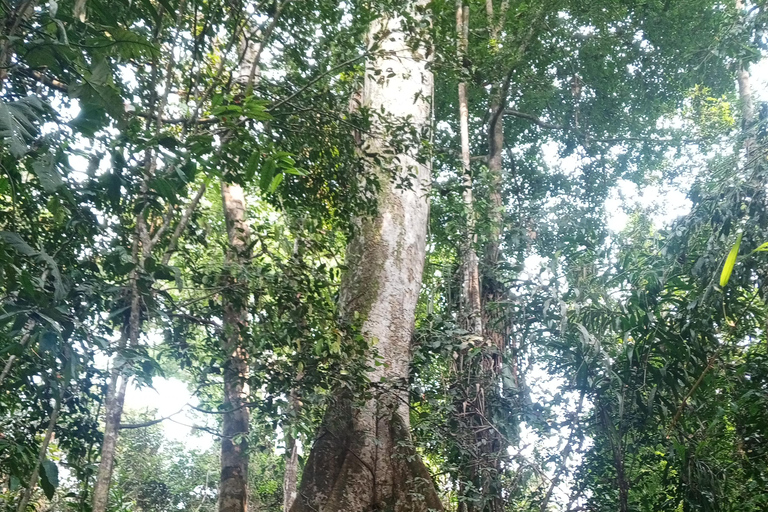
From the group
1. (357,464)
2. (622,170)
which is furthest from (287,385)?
(622,170)

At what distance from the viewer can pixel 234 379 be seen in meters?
2.89

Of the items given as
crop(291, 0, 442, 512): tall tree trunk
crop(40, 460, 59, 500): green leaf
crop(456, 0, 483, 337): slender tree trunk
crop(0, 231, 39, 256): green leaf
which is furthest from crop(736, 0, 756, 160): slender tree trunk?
crop(40, 460, 59, 500): green leaf

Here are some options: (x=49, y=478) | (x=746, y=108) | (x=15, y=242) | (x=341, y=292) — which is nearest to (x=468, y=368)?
(x=341, y=292)

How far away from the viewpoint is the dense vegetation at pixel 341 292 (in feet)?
6.63

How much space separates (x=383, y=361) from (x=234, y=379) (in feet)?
2.93

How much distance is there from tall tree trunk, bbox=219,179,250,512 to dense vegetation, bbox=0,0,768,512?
0.02 meters

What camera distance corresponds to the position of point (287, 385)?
8.92ft

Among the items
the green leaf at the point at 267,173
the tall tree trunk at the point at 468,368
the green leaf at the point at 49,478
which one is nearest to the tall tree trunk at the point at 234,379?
the green leaf at the point at 267,173

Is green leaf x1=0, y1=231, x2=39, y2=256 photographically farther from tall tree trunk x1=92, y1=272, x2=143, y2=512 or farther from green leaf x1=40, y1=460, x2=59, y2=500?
green leaf x1=40, y1=460, x2=59, y2=500

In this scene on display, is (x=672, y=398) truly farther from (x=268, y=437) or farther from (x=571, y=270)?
(x=268, y=437)

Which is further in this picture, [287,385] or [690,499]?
[690,499]

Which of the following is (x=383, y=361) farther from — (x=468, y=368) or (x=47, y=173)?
(x=47, y=173)

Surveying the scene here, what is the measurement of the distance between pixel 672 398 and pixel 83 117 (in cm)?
355

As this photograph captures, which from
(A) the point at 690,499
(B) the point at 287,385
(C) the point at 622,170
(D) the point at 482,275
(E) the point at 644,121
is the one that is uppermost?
(E) the point at 644,121
